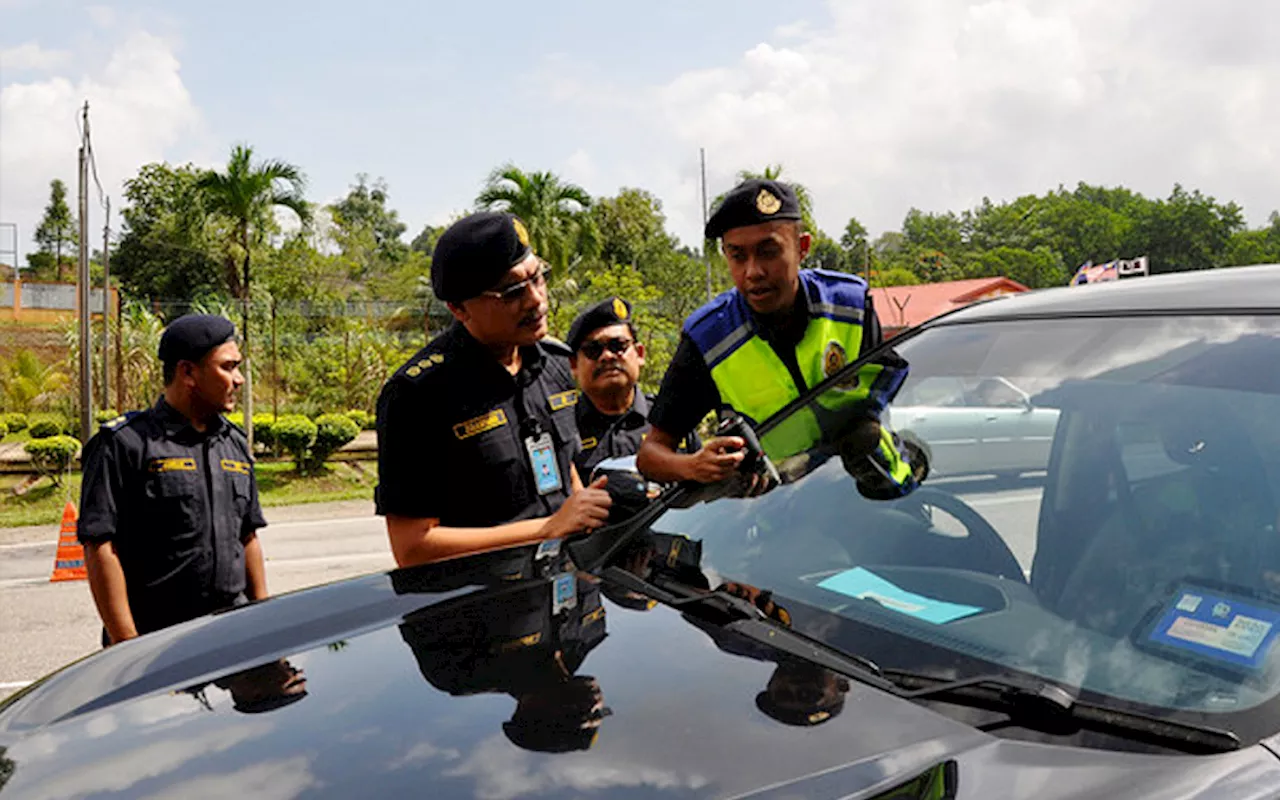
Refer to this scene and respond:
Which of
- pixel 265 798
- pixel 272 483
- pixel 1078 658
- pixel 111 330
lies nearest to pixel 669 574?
pixel 1078 658

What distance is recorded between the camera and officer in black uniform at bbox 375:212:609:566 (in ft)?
8.04

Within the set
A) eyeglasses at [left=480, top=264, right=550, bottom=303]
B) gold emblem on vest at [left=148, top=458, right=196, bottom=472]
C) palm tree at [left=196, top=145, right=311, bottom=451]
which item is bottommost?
gold emblem on vest at [left=148, top=458, right=196, bottom=472]

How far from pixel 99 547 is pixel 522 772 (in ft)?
6.93

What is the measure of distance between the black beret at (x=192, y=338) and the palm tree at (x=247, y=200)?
39.7ft

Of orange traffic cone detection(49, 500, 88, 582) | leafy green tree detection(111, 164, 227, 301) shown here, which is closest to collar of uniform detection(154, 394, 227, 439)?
orange traffic cone detection(49, 500, 88, 582)

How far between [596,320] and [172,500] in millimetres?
1554

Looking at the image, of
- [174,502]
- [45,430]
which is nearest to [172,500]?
[174,502]

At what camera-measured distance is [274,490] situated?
13.3 m

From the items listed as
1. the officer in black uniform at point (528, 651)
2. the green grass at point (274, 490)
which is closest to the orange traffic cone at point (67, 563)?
the green grass at point (274, 490)

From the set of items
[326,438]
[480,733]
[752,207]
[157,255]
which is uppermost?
[157,255]

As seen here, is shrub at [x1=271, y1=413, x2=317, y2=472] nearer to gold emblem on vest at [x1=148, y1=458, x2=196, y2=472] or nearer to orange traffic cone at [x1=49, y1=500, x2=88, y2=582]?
orange traffic cone at [x1=49, y1=500, x2=88, y2=582]

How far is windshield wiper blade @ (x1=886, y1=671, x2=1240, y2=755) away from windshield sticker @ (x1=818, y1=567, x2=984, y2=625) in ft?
0.65

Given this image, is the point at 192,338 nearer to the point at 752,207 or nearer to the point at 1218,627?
the point at 752,207

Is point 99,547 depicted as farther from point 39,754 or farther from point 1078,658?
point 1078,658
